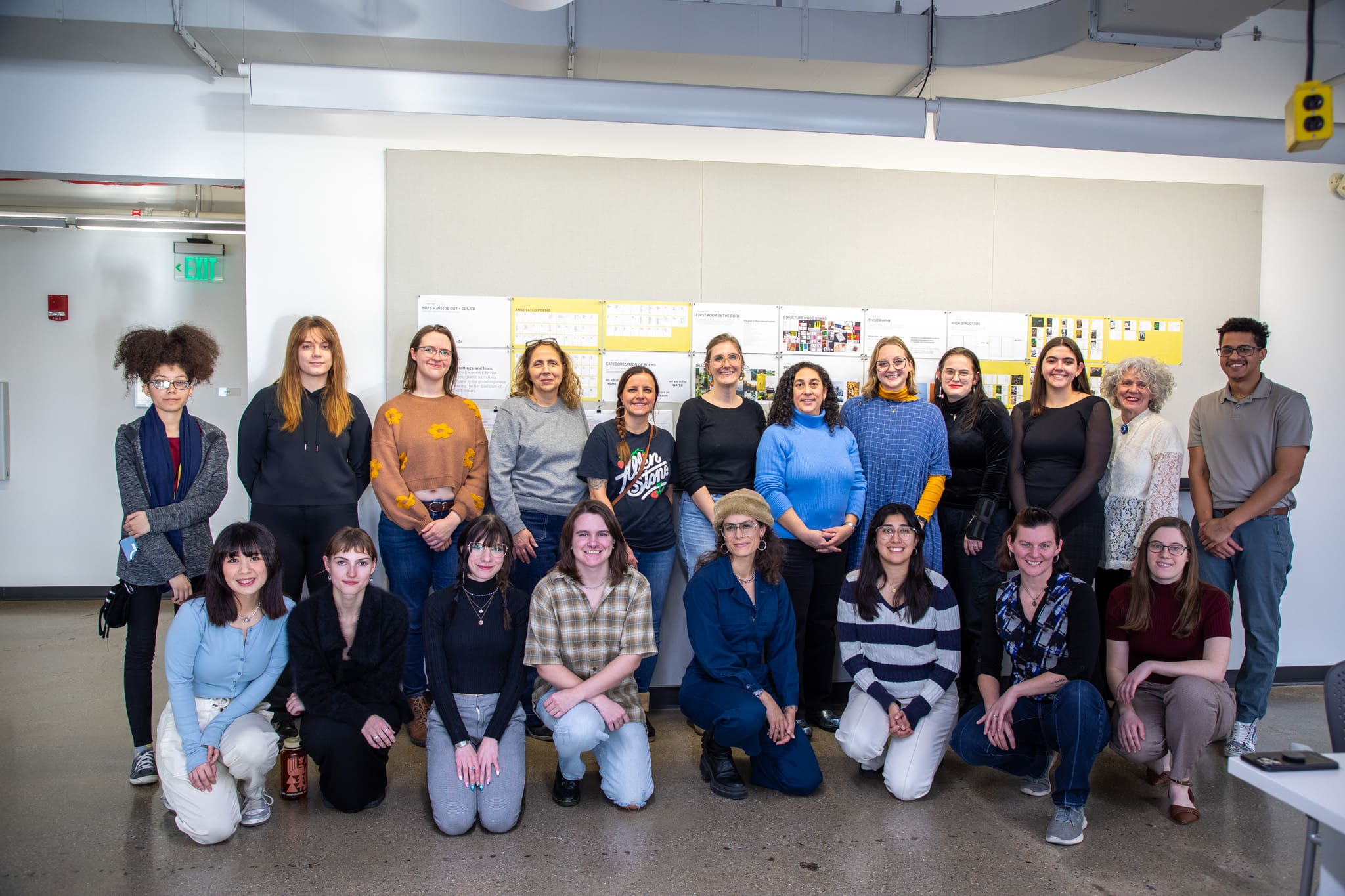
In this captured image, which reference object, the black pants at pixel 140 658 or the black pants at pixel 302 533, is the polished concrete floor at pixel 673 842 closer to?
the black pants at pixel 140 658

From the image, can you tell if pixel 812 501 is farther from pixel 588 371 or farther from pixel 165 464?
pixel 165 464

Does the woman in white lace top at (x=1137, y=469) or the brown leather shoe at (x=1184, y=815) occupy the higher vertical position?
the woman in white lace top at (x=1137, y=469)

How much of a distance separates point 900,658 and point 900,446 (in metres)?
0.91

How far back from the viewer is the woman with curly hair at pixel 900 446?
345cm

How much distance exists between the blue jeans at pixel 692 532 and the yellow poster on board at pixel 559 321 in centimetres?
89

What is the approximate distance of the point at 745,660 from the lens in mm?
2949

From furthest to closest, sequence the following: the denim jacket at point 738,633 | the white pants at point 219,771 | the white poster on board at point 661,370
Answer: the white poster on board at point 661,370 → the denim jacket at point 738,633 → the white pants at point 219,771

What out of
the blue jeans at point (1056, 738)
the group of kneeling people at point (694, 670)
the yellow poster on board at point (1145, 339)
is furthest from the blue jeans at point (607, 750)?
the yellow poster on board at point (1145, 339)

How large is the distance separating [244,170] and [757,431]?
2.58m

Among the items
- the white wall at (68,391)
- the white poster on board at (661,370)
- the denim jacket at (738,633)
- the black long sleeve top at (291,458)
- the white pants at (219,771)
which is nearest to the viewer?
the white pants at (219,771)

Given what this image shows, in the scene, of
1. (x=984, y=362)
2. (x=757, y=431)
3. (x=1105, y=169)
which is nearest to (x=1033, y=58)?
(x=1105, y=169)

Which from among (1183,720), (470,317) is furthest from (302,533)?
(1183,720)

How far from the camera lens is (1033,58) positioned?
141 inches

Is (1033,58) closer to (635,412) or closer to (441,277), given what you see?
(635,412)
